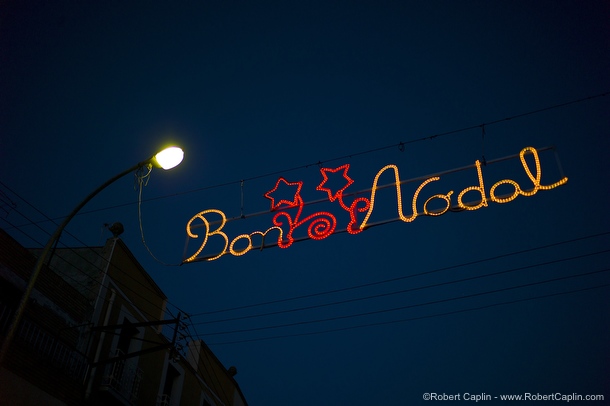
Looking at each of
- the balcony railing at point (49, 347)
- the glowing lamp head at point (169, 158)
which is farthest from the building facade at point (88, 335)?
the glowing lamp head at point (169, 158)

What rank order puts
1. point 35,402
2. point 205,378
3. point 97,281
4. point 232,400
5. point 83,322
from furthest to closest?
point 232,400
point 205,378
point 97,281
point 83,322
point 35,402

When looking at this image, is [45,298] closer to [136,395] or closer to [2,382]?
[2,382]

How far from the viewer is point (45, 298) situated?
1466 centimetres

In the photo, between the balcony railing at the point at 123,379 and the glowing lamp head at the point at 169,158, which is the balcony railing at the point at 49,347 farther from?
the glowing lamp head at the point at 169,158

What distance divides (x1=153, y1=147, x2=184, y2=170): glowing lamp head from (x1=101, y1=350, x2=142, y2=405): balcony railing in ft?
25.3

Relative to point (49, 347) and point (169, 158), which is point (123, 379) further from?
point (169, 158)

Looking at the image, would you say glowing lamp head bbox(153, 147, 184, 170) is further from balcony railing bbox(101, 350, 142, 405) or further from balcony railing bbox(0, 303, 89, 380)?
balcony railing bbox(101, 350, 142, 405)

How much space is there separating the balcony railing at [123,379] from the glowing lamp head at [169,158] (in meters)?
7.72

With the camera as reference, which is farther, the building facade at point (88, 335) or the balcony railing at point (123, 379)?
the balcony railing at point (123, 379)

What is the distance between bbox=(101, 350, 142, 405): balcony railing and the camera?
16.0 m

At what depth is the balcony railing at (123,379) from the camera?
16.0 meters

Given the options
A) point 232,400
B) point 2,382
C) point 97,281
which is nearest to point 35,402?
point 2,382

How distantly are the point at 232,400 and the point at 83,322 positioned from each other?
1266 cm

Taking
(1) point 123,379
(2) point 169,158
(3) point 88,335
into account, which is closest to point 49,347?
(3) point 88,335
